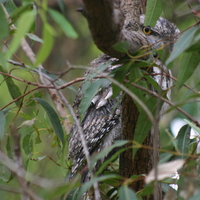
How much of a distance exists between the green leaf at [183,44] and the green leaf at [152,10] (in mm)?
575

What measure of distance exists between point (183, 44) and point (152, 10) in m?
0.66

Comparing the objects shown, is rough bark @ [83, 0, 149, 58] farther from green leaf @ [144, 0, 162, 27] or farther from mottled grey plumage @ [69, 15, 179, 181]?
mottled grey plumage @ [69, 15, 179, 181]

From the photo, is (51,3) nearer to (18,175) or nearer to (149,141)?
(149,141)

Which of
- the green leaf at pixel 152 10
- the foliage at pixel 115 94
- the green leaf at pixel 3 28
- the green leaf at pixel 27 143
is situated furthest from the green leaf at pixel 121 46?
the green leaf at pixel 27 143

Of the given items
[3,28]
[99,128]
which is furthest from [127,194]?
[99,128]

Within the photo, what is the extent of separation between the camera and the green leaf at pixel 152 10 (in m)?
1.64

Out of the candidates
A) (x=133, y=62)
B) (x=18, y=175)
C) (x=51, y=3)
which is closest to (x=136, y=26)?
(x=133, y=62)

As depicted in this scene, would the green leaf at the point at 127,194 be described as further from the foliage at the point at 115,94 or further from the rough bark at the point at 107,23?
the rough bark at the point at 107,23

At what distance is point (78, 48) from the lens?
5.60m

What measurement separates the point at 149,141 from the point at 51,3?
4.03m

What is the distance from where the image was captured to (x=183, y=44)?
1055mm

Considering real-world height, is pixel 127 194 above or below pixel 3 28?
below

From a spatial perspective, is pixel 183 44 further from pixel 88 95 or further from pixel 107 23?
pixel 88 95

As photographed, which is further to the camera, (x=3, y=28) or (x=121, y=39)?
(x=121, y=39)
